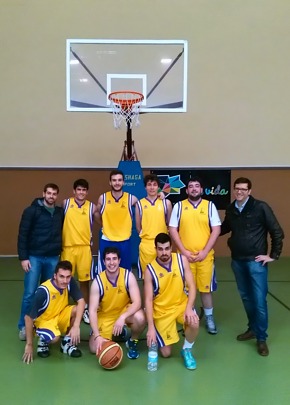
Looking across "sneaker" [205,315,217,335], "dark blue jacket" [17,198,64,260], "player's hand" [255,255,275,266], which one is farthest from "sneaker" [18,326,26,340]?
"player's hand" [255,255,275,266]

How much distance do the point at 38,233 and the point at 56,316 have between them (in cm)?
86

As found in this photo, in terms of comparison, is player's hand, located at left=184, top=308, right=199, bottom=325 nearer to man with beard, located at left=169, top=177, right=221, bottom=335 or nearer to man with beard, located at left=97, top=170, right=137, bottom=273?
man with beard, located at left=169, top=177, right=221, bottom=335

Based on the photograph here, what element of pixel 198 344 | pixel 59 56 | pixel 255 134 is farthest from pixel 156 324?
pixel 59 56

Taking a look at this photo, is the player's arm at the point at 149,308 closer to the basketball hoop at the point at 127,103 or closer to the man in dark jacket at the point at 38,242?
the man in dark jacket at the point at 38,242

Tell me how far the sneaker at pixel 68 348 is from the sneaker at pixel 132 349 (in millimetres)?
446

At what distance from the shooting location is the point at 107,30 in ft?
24.8

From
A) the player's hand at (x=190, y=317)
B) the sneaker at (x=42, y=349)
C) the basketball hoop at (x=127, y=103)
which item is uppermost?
the basketball hoop at (x=127, y=103)

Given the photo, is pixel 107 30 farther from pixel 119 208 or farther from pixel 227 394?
pixel 227 394

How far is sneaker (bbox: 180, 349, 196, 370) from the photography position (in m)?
3.31

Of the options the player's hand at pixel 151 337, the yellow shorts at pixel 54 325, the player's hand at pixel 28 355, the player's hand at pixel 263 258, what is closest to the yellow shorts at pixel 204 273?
the player's hand at pixel 263 258

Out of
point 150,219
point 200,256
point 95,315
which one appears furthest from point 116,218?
point 95,315

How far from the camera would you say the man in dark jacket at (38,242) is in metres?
3.92

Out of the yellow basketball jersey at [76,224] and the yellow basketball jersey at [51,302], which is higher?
the yellow basketball jersey at [76,224]

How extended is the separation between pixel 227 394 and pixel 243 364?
562 millimetres
